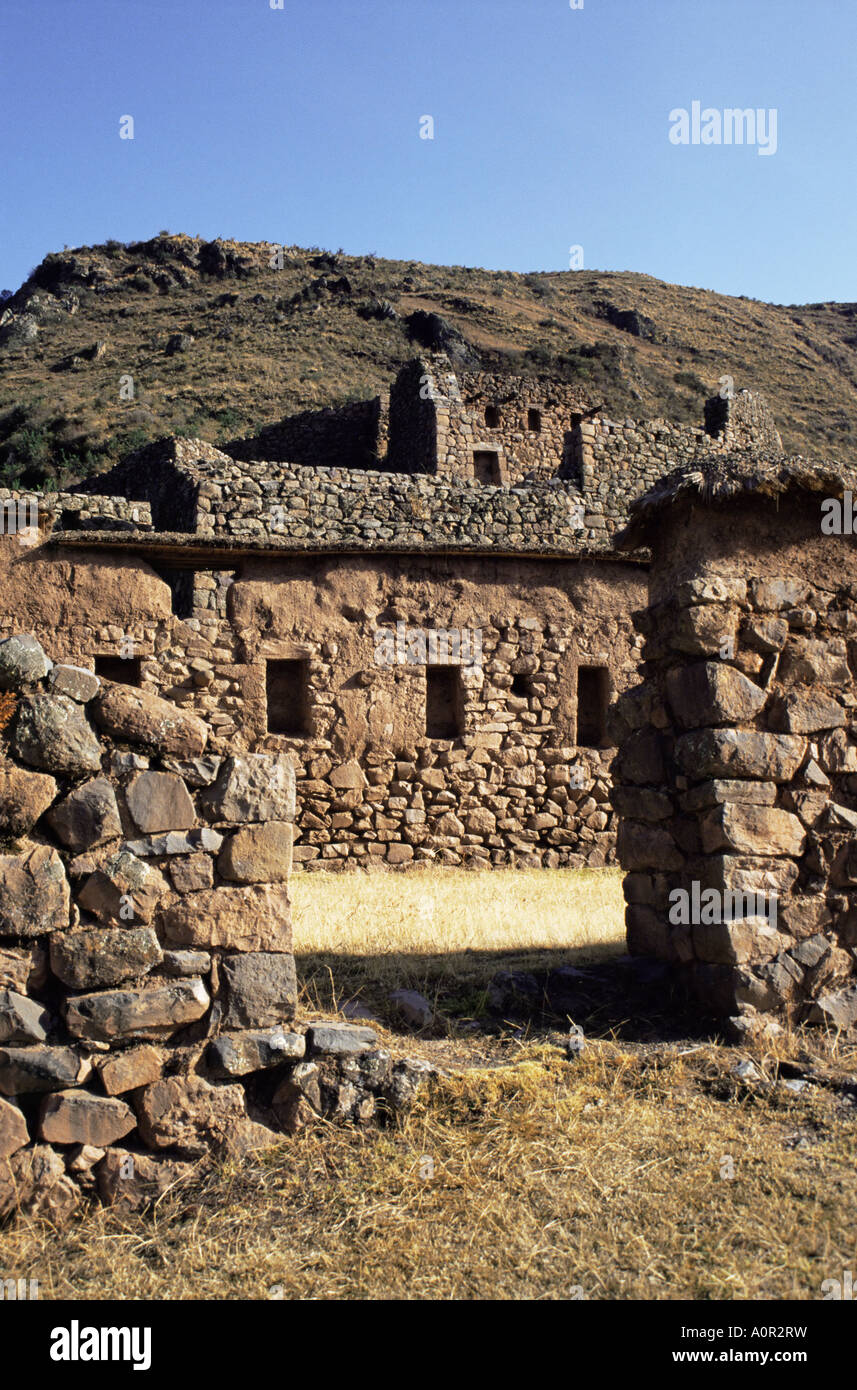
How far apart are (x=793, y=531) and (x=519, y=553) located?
17.7ft

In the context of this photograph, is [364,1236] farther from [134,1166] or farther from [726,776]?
[726,776]

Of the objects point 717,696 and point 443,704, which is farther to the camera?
point 443,704

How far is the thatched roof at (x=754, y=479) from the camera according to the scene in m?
5.64

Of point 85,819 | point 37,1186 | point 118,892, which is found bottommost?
point 37,1186

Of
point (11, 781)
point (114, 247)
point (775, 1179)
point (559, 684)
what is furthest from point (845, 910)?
point (114, 247)

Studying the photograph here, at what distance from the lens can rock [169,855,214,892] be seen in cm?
426

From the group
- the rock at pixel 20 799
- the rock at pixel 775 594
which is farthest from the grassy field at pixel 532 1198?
the rock at pixel 775 594

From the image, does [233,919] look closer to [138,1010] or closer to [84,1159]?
[138,1010]

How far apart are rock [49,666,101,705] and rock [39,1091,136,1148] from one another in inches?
Result: 58.9

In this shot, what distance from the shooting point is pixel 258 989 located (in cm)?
431

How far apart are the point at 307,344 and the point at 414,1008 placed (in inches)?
1281

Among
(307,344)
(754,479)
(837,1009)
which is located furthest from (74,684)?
(307,344)

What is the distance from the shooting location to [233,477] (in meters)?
13.3

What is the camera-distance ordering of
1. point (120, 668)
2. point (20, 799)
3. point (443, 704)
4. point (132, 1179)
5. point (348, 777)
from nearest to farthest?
1. point (132, 1179)
2. point (20, 799)
3. point (120, 668)
4. point (348, 777)
5. point (443, 704)
